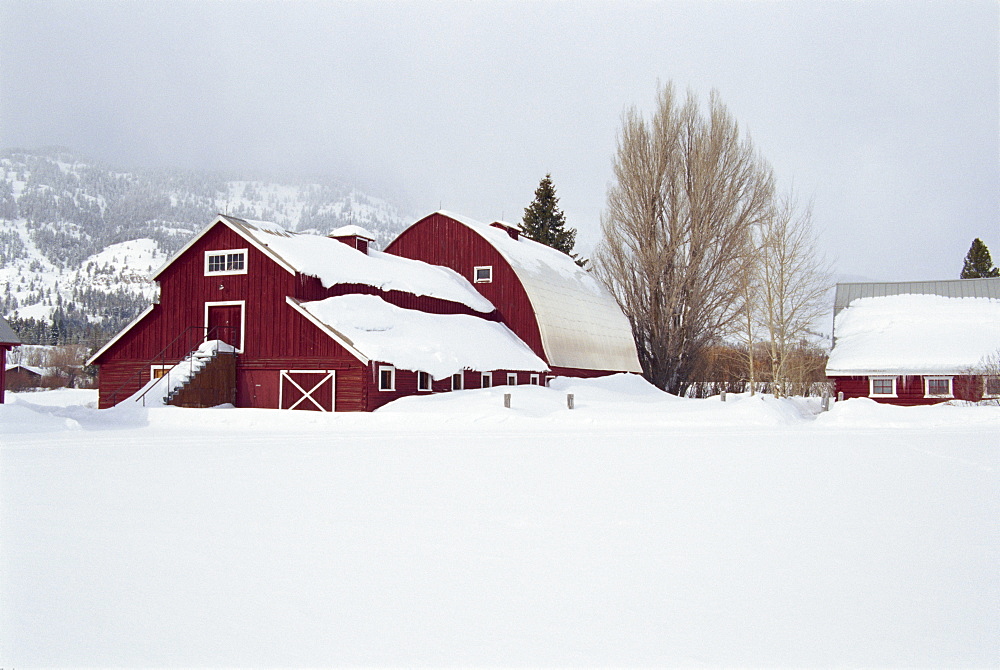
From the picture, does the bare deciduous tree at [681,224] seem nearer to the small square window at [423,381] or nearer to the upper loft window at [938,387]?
the upper loft window at [938,387]

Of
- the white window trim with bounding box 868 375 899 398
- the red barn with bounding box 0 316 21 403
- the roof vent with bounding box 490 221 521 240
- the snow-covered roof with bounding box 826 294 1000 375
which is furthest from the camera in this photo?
the roof vent with bounding box 490 221 521 240

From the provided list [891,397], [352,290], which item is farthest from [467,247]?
[891,397]

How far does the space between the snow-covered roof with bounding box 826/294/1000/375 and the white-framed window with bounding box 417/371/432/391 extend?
2050 cm

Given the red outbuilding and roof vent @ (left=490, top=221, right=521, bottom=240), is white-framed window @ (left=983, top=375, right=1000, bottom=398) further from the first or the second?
roof vent @ (left=490, top=221, right=521, bottom=240)

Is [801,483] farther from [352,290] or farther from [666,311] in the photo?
[666,311]

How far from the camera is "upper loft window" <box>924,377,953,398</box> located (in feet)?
125

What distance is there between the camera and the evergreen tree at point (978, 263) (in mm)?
60750

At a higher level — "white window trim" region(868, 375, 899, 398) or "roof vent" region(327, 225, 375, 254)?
"roof vent" region(327, 225, 375, 254)

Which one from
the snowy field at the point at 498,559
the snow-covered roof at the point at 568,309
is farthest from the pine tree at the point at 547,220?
the snowy field at the point at 498,559

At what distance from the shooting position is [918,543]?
751 cm

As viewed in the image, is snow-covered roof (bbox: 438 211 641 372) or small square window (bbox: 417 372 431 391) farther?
snow-covered roof (bbox: 438 211 641 372)

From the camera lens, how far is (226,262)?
30.6 meters

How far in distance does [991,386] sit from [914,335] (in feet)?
28.4

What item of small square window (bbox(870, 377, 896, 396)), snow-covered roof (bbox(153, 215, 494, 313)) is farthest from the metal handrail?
small square window (bbox(870, 377, 896, 396))
